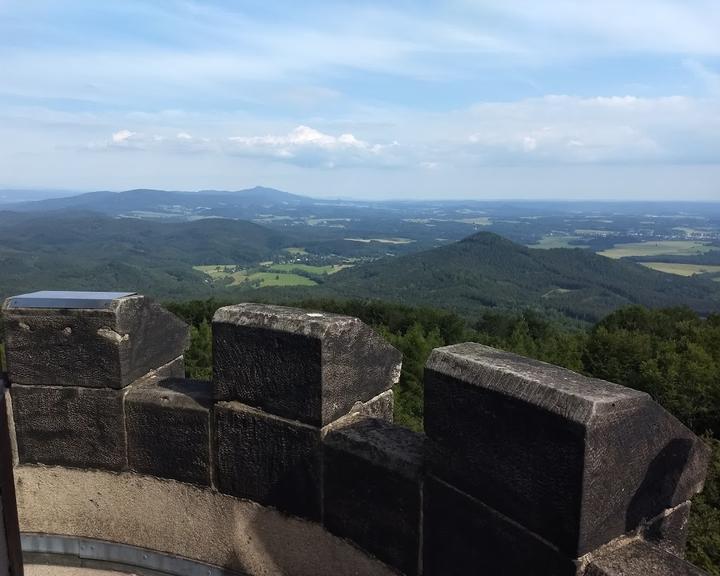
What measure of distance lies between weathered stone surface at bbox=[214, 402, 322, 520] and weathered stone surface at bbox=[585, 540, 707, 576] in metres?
1.12

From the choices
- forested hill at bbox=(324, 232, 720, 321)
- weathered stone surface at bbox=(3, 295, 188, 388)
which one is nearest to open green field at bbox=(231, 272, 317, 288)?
forested hill at bbox=(324, 232, 720, 321)

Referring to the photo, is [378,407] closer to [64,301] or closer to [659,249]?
[64,301]

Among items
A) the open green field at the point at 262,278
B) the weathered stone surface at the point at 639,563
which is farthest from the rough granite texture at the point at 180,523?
the open green field at the point at 262,278

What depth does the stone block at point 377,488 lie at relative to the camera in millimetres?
2154

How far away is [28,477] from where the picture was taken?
289 centimetres

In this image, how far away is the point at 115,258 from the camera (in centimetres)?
15038

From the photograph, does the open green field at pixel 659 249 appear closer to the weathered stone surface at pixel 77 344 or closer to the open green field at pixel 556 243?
the open green field at pixel 556 243

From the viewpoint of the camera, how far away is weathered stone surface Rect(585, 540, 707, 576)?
1517mm

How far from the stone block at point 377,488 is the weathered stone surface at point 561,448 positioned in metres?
0.29

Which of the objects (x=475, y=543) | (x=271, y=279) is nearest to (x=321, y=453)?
(x=475, y=543)

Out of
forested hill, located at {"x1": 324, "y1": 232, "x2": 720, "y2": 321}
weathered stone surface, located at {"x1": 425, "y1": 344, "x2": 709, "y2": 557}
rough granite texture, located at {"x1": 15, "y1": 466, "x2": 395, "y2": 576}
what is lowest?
forested hill, located at {"x1": 324, "y1": 232, "x2": 720, "y2": 321}

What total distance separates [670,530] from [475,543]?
0.57m

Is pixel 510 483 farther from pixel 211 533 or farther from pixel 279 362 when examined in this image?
pixel 211 533

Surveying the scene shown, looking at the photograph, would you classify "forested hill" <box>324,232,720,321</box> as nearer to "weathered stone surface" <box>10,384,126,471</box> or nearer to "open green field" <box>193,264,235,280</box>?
"open green field" <box>193,264,235,280</box>
